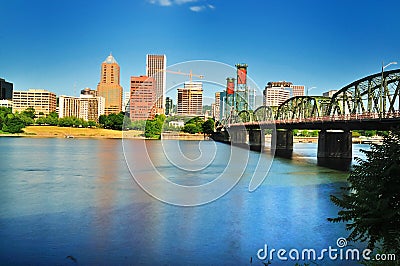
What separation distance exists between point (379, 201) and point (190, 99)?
57.5 m

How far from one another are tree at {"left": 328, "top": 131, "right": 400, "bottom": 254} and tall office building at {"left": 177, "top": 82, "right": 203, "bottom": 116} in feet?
157

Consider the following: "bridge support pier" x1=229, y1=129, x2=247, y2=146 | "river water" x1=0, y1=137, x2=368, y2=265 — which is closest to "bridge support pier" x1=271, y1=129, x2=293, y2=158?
"bridge support pier" x1=229, y1=129, x2=247, y2=146

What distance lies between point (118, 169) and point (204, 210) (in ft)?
68.4

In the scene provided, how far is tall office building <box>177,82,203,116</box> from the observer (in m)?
57.9

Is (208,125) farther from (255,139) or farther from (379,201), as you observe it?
(379,201)

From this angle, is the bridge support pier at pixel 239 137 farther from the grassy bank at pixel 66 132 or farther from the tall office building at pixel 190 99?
the tall office building at pixel 190 99

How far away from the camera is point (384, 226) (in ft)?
24.0

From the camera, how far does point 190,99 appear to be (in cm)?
6406

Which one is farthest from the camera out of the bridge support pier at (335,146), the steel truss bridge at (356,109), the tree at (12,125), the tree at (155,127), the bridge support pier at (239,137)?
the tree at (12,125)

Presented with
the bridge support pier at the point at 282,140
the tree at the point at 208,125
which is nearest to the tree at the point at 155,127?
Result: the tree at the point at 208,125

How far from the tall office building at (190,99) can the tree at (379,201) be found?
47.7 m

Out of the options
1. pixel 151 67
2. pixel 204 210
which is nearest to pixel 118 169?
pixel 204 210

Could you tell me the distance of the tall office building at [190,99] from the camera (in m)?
57.9

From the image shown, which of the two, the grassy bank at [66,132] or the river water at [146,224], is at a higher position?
the grassy bank at [66,132]
